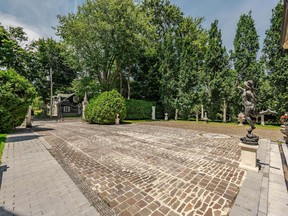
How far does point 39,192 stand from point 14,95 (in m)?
8.88

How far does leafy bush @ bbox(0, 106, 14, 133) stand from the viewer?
8.52 m

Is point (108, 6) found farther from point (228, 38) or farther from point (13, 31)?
point (13, 31)

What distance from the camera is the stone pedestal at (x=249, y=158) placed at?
145 inches

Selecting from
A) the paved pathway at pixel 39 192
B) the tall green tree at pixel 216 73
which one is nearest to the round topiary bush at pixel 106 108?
the paved pathway at pixel 39 192

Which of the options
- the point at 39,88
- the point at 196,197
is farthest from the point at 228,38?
the point at 39,88

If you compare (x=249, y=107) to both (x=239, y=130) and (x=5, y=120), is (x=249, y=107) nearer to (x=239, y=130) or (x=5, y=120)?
(x=239, y=130)

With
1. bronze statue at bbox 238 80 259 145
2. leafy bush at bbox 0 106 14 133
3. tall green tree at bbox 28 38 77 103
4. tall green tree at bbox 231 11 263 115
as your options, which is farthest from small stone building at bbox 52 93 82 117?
bronze statue at bbox 238 80 259 145

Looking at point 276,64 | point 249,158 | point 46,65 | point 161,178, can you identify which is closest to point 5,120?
point 161,178

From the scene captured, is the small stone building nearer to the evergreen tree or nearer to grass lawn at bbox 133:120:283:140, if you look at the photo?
grass lawn at bbox 133:120:283:140

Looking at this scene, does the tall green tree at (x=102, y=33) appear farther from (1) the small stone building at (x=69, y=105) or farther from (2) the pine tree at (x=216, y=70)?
(1) the small stone building at (x=69, y=105)

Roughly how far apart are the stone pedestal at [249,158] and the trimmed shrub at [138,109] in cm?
1606

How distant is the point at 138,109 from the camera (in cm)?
1975

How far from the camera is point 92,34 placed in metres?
15.5

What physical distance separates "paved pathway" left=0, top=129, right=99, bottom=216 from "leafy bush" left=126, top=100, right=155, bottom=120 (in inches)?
594
